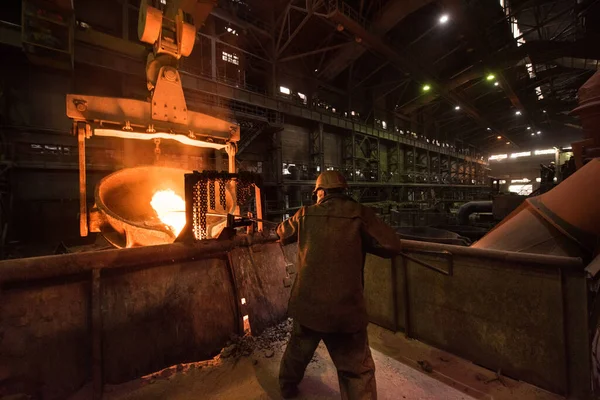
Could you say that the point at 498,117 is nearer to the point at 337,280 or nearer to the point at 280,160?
the point at 280,160

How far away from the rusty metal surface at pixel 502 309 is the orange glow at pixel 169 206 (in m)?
3.74

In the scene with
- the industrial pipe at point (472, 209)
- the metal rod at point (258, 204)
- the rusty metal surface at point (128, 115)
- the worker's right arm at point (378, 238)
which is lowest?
the industrial pipe at point (472, 209)

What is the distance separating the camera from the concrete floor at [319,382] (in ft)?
6.53

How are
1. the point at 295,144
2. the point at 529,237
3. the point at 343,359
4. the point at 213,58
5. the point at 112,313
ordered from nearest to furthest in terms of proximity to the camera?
the point at 343,359, the point at 112,313, the point at 529,237, the point at 213,58, the point at 295,144

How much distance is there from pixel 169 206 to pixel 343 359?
4.21 meters

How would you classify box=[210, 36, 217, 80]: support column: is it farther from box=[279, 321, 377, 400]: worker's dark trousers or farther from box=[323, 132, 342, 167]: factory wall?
box=[279, 321, 377, 400]: worker's dark trousers

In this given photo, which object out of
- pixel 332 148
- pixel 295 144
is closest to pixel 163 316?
pixel 295 144

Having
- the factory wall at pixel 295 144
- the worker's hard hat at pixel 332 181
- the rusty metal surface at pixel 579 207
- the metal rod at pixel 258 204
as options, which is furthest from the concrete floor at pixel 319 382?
the factory wall at pixel 295 144

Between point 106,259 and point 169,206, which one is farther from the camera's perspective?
point 169,206

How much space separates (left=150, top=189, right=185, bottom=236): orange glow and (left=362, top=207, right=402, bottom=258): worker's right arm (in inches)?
146

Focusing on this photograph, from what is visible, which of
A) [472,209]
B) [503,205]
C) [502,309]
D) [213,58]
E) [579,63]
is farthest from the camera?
[579,63]

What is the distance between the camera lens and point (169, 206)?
4.66 m

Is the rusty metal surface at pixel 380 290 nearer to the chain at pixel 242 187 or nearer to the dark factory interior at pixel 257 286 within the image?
the dark factory interior at pixel 257 286

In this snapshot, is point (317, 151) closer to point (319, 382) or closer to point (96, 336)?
point (319, 382)
